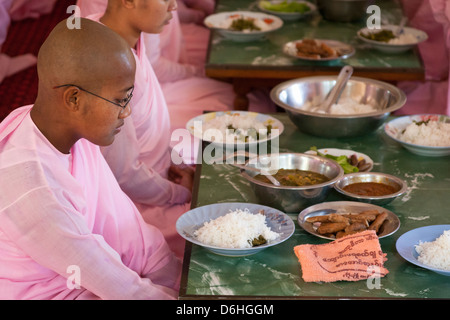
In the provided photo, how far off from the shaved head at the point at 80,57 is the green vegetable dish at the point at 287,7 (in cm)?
283

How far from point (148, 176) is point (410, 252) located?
1.12 metres

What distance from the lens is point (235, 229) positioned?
69.2 inches

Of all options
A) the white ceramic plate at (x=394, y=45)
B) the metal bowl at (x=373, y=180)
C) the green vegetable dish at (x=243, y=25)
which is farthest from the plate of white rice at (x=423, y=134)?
the green vegetable dish at (x=243, y=25)

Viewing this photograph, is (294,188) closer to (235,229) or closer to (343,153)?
(235,229)

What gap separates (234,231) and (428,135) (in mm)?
1030

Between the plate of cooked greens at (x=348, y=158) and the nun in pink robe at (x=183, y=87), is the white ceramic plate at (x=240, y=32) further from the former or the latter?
the plate of cooked greens at (x=348, y=158)

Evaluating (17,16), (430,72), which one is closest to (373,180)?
(430,72)

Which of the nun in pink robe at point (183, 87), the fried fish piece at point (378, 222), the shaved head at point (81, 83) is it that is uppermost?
the shaved head at point (81, 83)

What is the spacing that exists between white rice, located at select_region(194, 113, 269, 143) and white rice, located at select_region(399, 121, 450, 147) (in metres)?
0.54

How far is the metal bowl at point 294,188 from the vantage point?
6.35ft

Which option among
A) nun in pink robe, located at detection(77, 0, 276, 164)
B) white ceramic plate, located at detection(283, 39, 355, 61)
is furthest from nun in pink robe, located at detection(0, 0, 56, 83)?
→ white ceramic plate, located at detection(283, 39, 355, 61)
